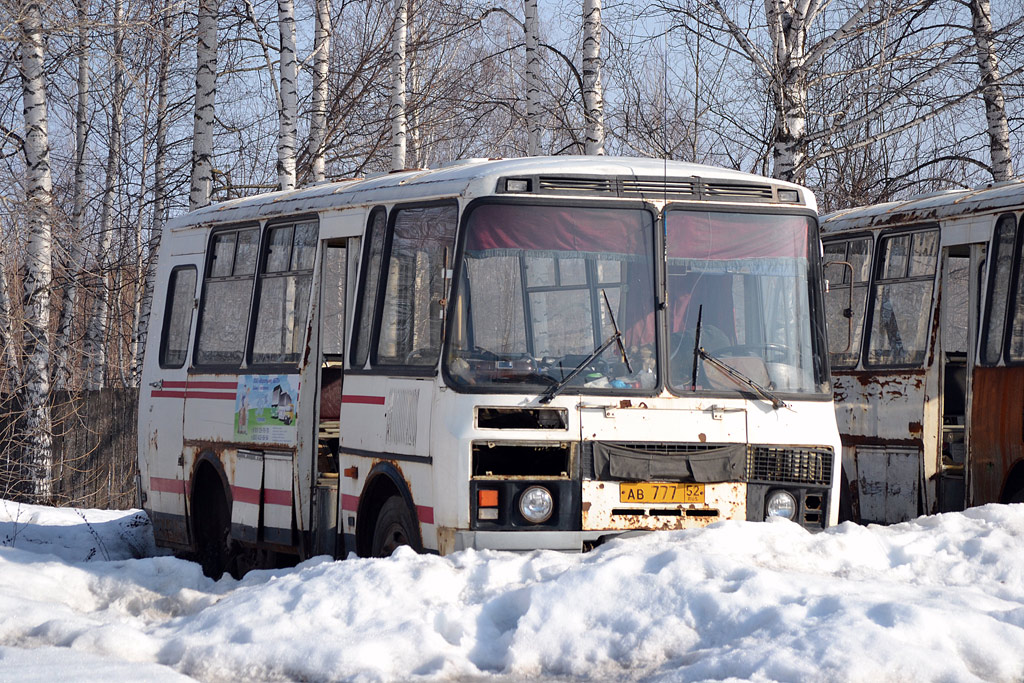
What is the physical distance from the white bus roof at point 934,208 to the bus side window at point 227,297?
5.47 metres

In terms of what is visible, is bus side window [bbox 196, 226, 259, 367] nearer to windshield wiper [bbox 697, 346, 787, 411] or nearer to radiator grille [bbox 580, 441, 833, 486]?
radiator grille [bbox 580, 441, 833, 486]

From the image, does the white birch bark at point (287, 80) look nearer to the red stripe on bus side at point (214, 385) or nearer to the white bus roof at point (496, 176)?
the red stripe on bus side at point (214, 385)

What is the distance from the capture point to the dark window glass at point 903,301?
12805 millimetres

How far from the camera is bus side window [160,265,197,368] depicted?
1297 cm

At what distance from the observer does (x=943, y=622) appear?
700 centimetres

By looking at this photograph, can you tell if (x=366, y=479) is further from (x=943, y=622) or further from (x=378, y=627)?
(x=943, y=622)

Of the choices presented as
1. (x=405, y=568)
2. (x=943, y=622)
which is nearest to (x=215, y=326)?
(x=405, y=568)

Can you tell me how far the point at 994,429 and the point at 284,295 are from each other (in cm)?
542

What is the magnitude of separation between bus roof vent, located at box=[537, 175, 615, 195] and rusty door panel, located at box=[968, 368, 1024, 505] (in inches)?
157

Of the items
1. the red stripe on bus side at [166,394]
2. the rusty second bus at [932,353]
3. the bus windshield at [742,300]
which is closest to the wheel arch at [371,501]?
the bus windshield at [742,300]

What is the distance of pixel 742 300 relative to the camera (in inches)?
364

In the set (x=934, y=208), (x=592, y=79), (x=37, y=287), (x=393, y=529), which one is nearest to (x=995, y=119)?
(x=592, y=79)

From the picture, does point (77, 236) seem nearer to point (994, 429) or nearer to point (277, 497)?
point (277, 497)

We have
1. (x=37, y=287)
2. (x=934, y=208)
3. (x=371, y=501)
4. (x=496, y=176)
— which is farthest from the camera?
(x=37, y=287)
